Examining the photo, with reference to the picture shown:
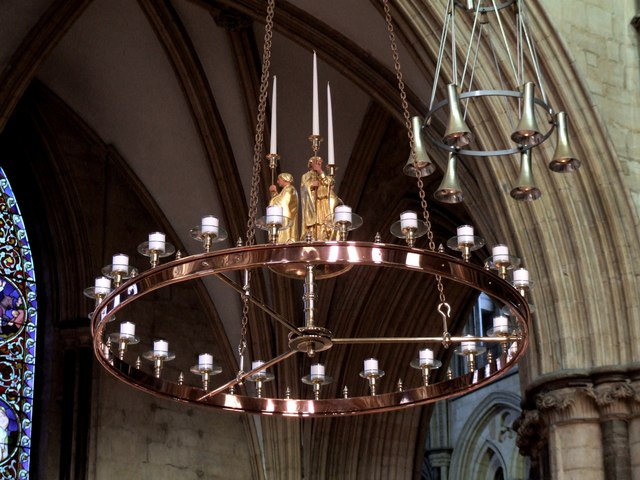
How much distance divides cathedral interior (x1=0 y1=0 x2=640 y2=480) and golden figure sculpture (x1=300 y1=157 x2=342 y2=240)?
3.45m

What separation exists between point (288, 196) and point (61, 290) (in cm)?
776

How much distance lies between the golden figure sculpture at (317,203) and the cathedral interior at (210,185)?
3.45m

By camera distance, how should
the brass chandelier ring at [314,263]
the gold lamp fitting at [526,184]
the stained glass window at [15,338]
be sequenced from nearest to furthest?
the brass chandelier ring at [314,263], the gold lamp fitting at [526,184], the stained glass window at [15,338]

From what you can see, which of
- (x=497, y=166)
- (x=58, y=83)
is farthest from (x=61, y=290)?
(x=497, y=166)

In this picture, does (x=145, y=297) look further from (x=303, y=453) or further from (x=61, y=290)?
(x=303, y=453)

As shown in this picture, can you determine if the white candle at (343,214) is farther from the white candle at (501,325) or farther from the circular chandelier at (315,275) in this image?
the white candle at (501,325)

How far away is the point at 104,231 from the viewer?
17250 mm

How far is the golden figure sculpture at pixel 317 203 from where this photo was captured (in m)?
9.29

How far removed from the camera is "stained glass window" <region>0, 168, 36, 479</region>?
15.8 metres

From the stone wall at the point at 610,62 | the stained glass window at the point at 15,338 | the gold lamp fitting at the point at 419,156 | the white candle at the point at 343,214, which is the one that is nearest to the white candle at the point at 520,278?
the gold lamp fitting at the point at 419,156

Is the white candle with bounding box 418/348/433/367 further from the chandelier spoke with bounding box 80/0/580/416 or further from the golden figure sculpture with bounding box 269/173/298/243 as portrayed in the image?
the golden figure sculpture with bounding box 269/173/298/243

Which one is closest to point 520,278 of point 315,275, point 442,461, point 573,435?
point 315,275

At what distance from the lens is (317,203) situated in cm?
934

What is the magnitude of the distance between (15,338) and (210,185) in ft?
8.39
